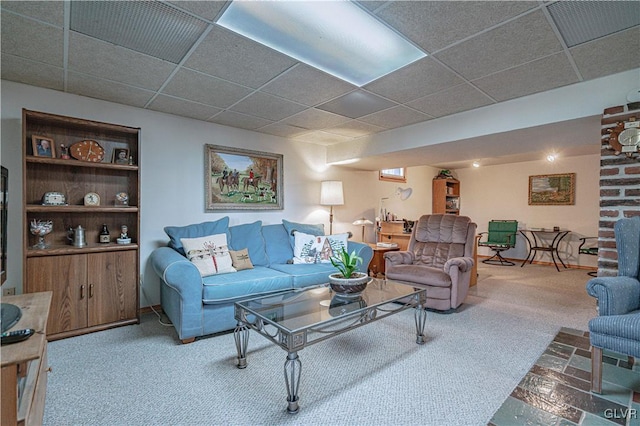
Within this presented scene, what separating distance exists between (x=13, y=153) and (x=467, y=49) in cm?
385

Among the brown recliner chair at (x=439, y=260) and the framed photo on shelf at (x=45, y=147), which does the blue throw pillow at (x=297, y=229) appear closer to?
the brown recliner chair at (x=439, y=260)

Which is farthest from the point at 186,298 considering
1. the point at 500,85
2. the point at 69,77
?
the point at 500,85


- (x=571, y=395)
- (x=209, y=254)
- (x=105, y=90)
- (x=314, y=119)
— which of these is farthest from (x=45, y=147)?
(x=571, y=395)

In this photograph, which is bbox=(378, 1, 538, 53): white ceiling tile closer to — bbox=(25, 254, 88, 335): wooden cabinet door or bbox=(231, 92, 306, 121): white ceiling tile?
bbox=(231, 92, 306, 121): white ceiling tile

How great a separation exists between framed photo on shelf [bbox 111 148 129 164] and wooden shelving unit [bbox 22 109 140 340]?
0.31 ft

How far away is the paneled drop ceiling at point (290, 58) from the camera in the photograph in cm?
174

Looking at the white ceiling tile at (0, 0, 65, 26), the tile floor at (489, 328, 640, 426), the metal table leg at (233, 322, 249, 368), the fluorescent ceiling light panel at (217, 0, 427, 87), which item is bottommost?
the tile floor at (489, 328, 640, 426)

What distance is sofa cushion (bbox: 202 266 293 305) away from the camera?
2.62m

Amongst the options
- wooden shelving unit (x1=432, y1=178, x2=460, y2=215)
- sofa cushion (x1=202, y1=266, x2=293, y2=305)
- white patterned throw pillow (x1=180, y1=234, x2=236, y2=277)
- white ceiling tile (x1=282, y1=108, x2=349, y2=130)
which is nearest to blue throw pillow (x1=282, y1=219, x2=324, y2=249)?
sofa cushion (x1=202, y1=266, x2=293, y2=305)

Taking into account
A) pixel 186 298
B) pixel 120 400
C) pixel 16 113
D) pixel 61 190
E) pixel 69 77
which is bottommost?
pixel 120 400

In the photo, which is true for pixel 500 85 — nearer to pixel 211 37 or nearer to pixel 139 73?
pixel 211 37

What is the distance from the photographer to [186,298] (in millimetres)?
2520

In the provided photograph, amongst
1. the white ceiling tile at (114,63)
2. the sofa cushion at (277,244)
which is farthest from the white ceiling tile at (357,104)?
the sofa cushion at (277,244)

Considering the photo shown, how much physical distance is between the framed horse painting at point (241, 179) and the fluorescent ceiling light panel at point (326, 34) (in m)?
1.98
